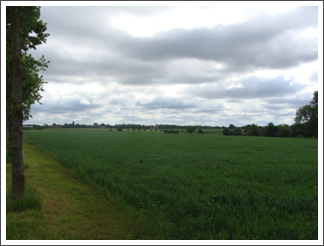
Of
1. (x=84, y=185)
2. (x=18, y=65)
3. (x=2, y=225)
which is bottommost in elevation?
(x=84, y=185)

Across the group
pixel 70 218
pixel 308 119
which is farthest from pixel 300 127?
pixel 70 218

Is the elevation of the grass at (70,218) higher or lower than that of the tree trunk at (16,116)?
lower

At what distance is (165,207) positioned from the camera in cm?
600

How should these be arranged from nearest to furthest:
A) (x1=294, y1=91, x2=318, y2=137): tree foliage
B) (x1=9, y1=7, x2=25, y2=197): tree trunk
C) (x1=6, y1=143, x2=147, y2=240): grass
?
(x1=6, y1=143, x2=147, y2=240): grass
(x1=9, y1=7, x2=25, y2=197): tree trunk
(x1=294, y1=91, x2=318, y2=137): tree foliage

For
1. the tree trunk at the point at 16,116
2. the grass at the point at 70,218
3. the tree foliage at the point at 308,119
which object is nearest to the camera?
the grass at the point at 70,218

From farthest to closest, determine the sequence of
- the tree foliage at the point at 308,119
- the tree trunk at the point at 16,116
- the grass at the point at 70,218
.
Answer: the tree foliage at the point at 308,119 → the tree trunk at the point at 16,116 → the grass at the point at 70,218

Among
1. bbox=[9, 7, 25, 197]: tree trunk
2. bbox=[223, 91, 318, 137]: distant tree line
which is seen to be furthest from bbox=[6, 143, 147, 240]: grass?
bbox=[223, 91, 318, 137]: distant tree line

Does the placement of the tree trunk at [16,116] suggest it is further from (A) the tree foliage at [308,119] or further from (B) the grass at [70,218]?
(A) the tree foliage at [308,119]

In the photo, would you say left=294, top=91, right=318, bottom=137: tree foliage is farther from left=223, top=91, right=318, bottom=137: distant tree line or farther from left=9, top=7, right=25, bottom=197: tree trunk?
left=9, top=7, right=25, bottom=197: tree trunk

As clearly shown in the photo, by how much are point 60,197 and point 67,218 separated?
2.07 metres

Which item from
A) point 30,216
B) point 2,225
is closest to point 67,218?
point 30,216

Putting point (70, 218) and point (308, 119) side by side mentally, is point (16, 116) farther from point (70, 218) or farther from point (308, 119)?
point (308, 119)

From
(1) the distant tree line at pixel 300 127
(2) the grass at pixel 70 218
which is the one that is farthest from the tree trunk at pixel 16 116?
(1) the distant tree line at pixel 300 127

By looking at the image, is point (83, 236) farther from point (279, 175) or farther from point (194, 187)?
point (279, 175)
